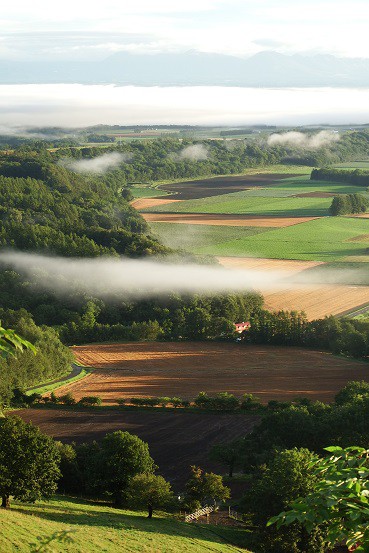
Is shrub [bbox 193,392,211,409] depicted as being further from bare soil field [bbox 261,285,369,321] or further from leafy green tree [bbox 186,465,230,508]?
bare soil field [bbox 261,285,369,321]

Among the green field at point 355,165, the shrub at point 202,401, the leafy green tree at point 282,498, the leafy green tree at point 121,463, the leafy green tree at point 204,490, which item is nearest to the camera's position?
the leafy green tree at point 282,498

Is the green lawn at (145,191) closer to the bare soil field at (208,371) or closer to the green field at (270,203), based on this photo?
the green field at (270,203)

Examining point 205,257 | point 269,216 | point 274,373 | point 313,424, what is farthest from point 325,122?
point 313,424

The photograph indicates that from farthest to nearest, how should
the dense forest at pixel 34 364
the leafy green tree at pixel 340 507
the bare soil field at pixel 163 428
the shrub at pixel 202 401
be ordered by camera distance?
1. the dense forest at pixel 34 364
2. the shrub at pixel 202 401
3. the bare soil field at pixel 163 428
4. the leafy green tree at pixel 340 507

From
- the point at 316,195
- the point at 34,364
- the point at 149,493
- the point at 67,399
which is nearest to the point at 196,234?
the point at 316,195

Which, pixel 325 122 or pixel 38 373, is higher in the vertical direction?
pixel 325 122

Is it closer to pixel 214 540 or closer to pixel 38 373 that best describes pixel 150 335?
pixel 38 373

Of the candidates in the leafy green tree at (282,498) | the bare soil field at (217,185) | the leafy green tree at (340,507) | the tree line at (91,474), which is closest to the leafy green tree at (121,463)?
the tree line at (91,474)

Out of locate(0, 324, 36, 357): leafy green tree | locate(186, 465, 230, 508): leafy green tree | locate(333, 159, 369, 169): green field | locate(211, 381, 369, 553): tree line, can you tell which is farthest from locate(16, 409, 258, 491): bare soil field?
locate(333, 159, 369, 169): green field
